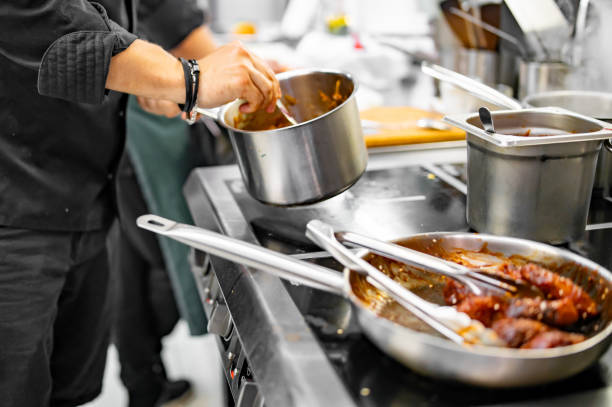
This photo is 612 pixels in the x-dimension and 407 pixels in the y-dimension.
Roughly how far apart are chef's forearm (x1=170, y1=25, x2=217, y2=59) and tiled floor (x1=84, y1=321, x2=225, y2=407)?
43.0 inches

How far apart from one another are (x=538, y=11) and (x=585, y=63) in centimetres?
18

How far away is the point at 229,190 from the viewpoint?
1.38m

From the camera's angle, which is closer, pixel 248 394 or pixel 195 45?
pixel 248 394

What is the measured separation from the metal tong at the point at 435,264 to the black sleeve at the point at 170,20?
1.16m

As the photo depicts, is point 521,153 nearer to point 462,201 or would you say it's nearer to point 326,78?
point 462,201

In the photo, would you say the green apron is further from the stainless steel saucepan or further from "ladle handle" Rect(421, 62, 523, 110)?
the stainless steel saucepan

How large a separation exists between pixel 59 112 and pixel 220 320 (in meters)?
0.54

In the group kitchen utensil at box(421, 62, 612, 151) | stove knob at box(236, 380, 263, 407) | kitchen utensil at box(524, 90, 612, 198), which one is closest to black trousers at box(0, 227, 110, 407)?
stove knob at box(236, 380, 263, 407)

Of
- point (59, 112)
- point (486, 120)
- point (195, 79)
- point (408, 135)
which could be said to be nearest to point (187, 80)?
point (195, 79)

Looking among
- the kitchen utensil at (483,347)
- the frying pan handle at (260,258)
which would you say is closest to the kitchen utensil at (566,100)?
the kitchen utensil at (483,347)

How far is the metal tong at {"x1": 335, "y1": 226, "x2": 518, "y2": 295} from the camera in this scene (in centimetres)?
73

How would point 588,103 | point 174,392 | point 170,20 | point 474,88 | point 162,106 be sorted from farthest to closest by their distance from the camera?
point 174,392 → point 170,20 → point 162,106 → point 588,103 → point 474,88

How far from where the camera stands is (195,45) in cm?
184

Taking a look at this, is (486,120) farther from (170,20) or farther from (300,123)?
(170,20)
